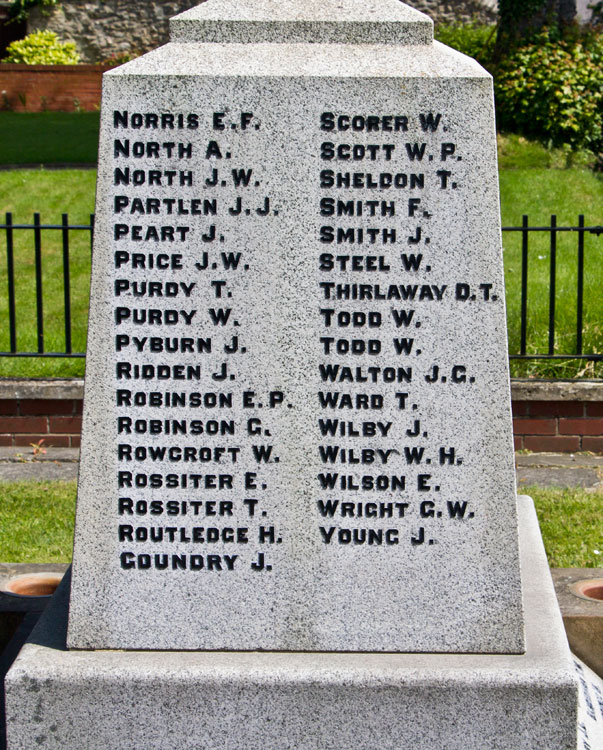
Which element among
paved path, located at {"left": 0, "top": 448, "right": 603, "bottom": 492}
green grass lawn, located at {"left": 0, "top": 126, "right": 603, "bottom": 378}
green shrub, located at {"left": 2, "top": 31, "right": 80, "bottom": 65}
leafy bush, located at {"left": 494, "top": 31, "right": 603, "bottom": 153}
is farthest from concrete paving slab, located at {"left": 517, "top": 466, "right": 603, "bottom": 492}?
green shrub, located at {"left": 2, "top": 31, "right": 80, "bottom": 65}

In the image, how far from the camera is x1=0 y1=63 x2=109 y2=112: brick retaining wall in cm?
1927

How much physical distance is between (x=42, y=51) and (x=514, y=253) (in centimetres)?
1497

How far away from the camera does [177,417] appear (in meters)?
2.68

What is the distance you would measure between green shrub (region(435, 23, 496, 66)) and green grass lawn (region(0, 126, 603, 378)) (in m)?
2.44

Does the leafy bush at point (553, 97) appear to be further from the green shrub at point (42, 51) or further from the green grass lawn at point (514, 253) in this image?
the green shrub at point (42, 51)

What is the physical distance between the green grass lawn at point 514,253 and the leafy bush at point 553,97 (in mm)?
309

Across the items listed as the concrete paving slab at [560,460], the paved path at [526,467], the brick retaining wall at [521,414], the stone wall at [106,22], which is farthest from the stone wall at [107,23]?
the concrete paving slab at [560,460]

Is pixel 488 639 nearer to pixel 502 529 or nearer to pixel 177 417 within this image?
pixel 502 529

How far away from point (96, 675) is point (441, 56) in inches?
69.2

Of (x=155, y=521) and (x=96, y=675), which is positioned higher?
(x=155, y=521)

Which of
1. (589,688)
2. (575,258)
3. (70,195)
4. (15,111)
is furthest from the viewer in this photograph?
(15,111)

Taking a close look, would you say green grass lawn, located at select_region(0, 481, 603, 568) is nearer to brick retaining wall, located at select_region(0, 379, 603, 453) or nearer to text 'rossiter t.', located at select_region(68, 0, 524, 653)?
brick retaining wall, located at select_region(0, 379, 603, 453)

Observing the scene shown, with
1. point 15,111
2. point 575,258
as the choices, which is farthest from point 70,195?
point 15,111

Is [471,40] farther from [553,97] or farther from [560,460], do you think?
[560,460]
